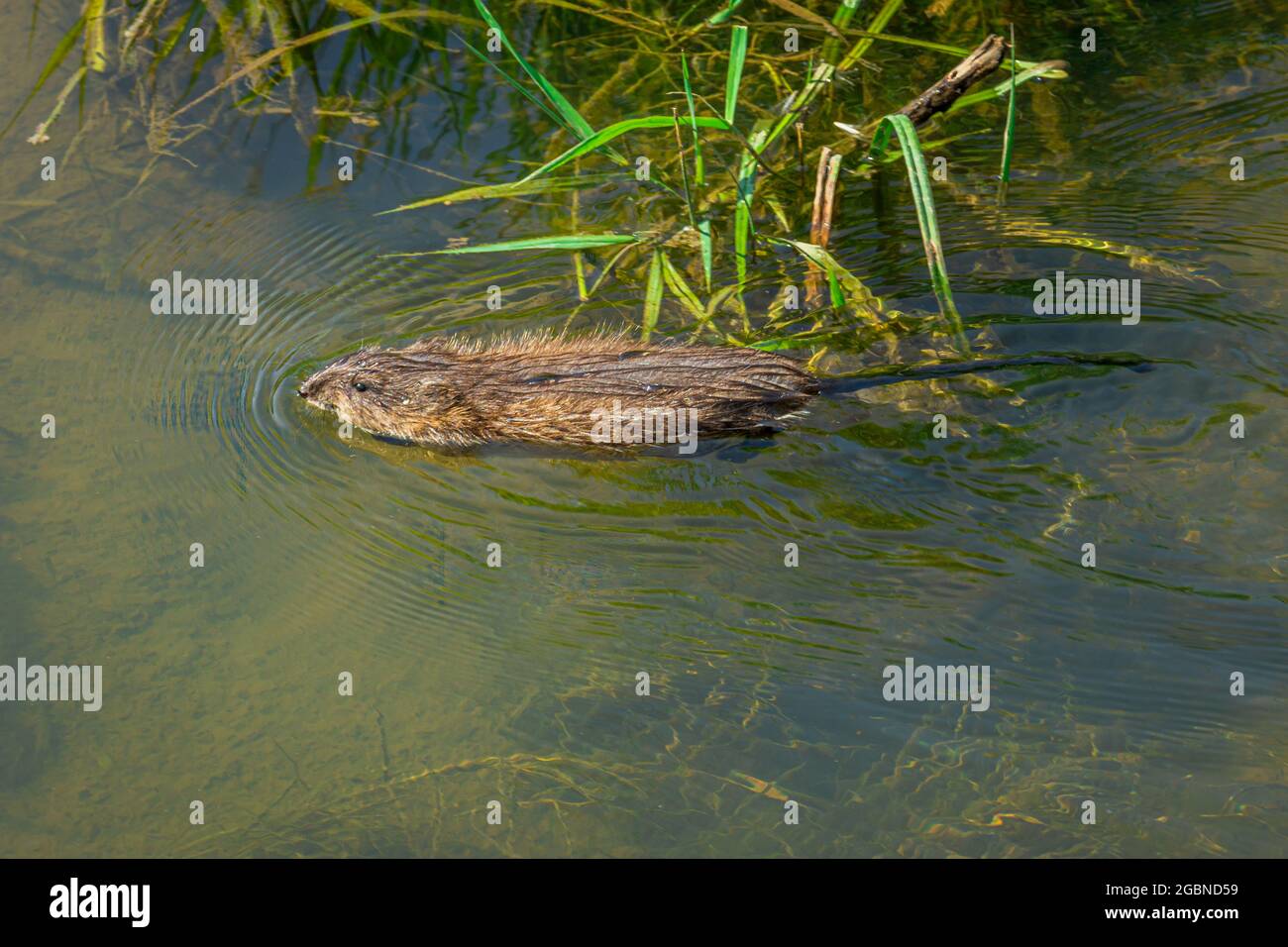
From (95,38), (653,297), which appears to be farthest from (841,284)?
(95,38)

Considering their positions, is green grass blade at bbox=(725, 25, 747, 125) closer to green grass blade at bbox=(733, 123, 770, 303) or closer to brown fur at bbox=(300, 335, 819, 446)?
green grass blade at bbox=(733, 123, 770, 303)

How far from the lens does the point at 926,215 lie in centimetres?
557

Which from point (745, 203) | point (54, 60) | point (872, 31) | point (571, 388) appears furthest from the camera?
point (54, 60)

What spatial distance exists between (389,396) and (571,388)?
0.88 m

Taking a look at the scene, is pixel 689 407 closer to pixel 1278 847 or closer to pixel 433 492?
pixel 433 492

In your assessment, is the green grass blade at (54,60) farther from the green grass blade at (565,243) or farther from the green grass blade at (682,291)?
the green grass blade at (682,291)

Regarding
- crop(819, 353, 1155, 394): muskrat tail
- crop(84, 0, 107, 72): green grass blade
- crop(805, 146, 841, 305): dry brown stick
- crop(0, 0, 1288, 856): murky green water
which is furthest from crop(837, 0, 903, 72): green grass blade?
crop(84, 0, 107, 72): green grass blade

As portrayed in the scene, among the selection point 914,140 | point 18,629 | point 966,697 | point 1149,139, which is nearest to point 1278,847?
point 966,697

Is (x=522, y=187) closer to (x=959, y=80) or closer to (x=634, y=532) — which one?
(x=634, y=532)

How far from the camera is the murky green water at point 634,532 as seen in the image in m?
4.61

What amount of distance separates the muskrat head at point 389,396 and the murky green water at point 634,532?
138mm

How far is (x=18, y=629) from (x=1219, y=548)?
15.2 ft

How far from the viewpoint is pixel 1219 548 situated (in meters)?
5.18

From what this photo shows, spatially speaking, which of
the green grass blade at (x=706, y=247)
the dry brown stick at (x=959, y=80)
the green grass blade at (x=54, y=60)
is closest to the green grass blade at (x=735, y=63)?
the green grass blade at (x=706, y=247)
